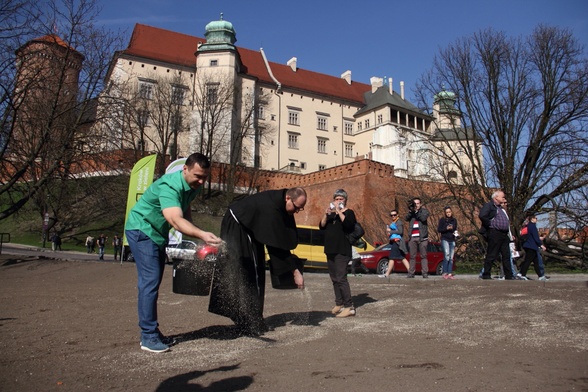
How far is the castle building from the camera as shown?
182ft

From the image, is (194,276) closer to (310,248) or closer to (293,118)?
(310,248)

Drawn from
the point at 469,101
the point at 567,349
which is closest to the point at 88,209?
the point at 469,101

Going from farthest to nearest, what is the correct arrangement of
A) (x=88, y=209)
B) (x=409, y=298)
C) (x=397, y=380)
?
(x=88, y=209) → (x=409, y=298) → (x=397, y=380)

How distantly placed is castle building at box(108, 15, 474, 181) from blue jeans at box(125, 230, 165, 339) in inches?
1629

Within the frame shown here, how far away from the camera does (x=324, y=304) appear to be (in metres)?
9.38

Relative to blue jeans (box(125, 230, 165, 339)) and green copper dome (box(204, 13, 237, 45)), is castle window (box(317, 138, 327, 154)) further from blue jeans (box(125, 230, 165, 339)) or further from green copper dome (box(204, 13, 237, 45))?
blue jeans (box(125, 230, 165, 339))

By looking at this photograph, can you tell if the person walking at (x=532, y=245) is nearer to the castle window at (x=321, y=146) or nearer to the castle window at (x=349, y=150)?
the castle window at (x=321, y=146)

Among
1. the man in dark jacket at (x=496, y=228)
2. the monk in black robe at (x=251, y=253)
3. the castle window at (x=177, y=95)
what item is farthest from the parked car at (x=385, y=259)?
the castle window at (x=177, y=95)

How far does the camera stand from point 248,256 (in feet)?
20.0

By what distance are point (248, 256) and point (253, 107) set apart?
56.9 metres

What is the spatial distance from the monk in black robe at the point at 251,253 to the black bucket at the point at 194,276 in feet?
0.95

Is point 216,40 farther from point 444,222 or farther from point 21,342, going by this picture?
point 21,342

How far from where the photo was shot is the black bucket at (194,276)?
20.6 feet

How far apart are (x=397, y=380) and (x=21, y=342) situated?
424cm
